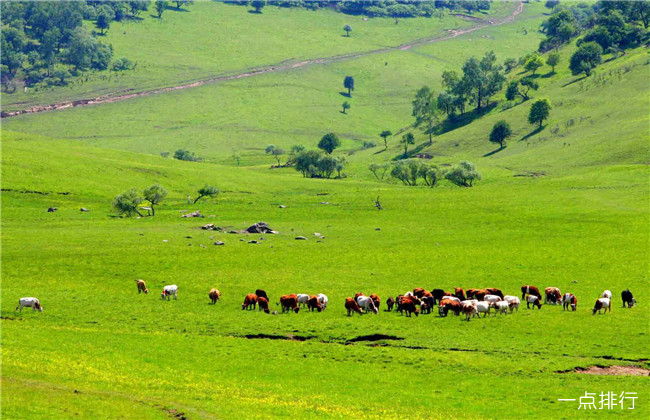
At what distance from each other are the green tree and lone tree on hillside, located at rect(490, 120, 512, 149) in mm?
40008

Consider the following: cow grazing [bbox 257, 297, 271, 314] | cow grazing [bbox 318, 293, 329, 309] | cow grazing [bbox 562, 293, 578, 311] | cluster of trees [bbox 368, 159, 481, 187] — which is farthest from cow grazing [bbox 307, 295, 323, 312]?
cluster of trees [bbox 368, 159, 481, 187]

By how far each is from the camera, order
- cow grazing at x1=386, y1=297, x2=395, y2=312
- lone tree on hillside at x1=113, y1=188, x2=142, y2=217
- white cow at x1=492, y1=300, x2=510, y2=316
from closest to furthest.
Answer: white cow at x1=492, y1=300, x2=510, y2=316, cow grazing at x1=386, y1=297, x2=395, y2=312, lone tree on hillside at x1=113, y1=188, x2=142, y2=217

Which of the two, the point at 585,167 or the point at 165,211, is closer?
the point at 165,211

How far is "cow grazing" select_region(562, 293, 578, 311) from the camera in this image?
5125 cm

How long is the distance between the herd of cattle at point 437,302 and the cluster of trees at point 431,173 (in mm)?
82670

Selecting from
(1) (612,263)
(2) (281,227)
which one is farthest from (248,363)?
(2) (281,227)

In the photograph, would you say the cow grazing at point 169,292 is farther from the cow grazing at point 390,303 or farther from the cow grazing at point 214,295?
the cow grazing at point 390,303

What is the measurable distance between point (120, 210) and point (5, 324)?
5725cm

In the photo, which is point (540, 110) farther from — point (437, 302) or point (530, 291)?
point (437, 302)

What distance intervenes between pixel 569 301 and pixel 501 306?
5925 millimetres

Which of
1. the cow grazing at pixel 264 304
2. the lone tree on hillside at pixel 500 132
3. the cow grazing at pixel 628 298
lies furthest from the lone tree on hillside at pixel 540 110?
the cow grazing at pixel 264 304

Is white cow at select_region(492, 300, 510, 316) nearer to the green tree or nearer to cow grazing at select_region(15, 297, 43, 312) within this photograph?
cow grazing at select_region(15, 297, 43, 312)

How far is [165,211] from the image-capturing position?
107438 millimetres

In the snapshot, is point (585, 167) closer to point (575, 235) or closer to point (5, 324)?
point (575, 235)
